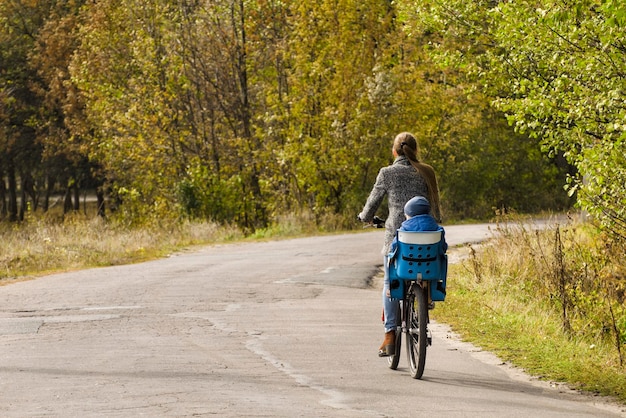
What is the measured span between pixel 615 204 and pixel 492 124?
33.3 meters

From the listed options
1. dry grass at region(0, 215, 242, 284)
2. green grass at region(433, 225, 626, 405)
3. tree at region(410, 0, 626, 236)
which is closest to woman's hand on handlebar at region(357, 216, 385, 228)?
green grass at region(433, 225, 626, 405)

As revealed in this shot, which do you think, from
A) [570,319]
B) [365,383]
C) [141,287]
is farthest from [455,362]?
[141,287]

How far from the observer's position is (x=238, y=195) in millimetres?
41688

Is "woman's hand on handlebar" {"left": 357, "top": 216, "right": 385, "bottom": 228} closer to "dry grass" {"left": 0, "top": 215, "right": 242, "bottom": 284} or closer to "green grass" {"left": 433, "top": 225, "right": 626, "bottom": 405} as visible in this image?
"green grass" {"left": 433, "top": 225, "right": 626, "bottom": 405}

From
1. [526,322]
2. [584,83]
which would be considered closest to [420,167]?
[526,322]

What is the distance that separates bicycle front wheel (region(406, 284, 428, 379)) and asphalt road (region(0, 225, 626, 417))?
0.17m

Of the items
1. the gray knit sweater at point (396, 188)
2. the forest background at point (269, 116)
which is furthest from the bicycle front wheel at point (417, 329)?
the forest background at point (269, 116)

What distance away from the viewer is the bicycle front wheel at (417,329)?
31.8ft

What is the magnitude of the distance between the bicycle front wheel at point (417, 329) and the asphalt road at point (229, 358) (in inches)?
6.7

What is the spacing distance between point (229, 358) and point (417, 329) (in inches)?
76.8

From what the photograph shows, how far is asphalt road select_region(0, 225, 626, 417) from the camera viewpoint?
8.43 metres

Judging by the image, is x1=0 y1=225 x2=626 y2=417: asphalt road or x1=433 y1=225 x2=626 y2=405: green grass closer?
x1=0 y1=225 x2=626 y2=417: asphalt road

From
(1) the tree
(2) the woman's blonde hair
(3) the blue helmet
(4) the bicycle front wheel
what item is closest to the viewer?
(4) the bicycle front wheel

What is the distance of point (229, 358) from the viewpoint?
35.7 ft
